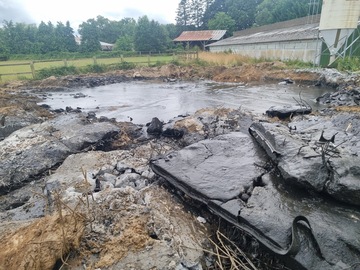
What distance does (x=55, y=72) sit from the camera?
1762cm

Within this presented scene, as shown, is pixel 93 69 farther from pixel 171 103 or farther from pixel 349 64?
pixel 349 64

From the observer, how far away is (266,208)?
7.61 ft

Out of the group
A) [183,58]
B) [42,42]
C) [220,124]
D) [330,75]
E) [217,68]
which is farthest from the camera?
[42,42]

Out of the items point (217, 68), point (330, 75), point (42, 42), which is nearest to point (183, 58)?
point (217, 68)

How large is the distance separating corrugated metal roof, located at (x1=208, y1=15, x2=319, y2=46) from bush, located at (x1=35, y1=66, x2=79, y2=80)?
16.1m

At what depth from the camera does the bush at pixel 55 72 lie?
55.7ft

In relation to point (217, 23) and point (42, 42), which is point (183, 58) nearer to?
point (42, 42)

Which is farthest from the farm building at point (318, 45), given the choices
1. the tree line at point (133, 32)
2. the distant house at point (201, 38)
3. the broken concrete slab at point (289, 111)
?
the distant house at point (201, 38)

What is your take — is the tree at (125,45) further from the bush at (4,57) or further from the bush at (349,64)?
the bush at (349,64)

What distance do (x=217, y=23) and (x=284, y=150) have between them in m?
49.9

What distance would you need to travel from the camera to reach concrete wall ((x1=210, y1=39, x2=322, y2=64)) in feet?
50.0

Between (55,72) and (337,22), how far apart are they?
61.8 ft

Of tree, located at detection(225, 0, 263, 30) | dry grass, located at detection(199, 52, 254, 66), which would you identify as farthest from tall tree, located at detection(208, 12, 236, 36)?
dry grass, located at detection(199, 52, 254, 66)

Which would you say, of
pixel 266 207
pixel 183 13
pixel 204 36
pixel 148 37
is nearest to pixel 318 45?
pixel 266 207
